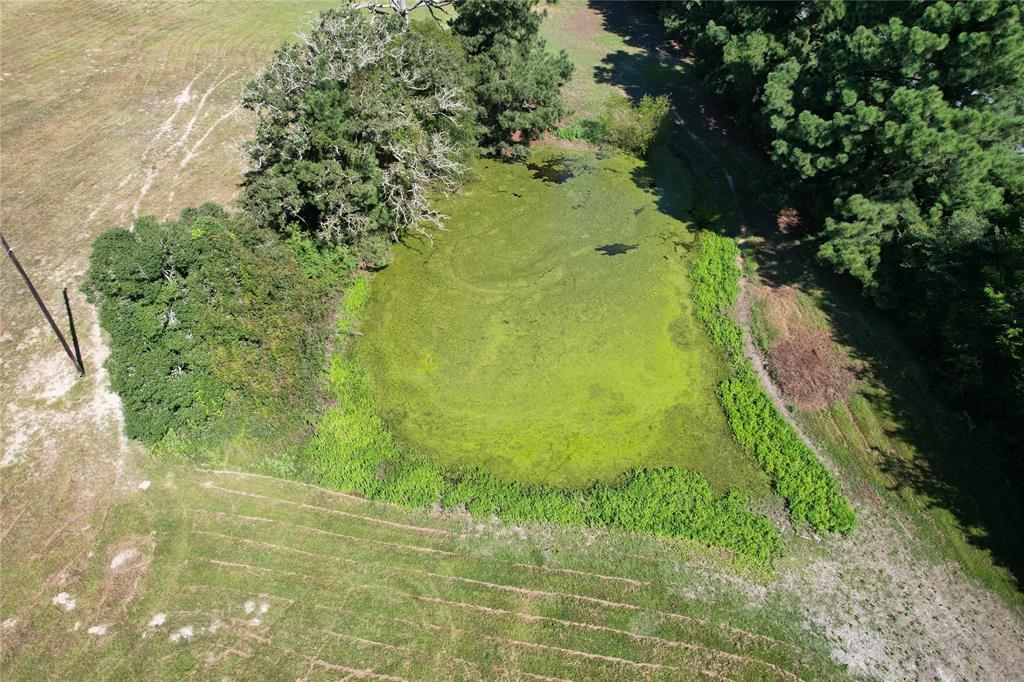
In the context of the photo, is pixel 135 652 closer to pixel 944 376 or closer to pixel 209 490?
pixel 209 490

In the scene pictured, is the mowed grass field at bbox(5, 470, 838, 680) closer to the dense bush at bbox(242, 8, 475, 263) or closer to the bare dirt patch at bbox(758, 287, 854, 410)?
the bare dirt patch at bbox(758, 287, 854, 410)

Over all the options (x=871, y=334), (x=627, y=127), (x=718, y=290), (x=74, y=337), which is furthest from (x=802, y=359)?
(x=74, y=337)

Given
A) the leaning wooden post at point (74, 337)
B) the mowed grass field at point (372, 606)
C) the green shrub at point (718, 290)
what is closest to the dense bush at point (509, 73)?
the green shrub at point (718, 290)

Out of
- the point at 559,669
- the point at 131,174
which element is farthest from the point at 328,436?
the point at 131,174

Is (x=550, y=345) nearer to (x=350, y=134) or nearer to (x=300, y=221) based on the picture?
(x=350, y=134)

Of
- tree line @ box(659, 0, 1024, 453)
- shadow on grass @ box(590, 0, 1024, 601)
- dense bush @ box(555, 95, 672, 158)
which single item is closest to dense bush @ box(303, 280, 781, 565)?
shadow on grass @ box(590, 0, 1024, 601)

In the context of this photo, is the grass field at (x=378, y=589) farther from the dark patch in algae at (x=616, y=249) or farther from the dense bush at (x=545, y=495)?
the dark patch in algae at (x=616, y=249)
